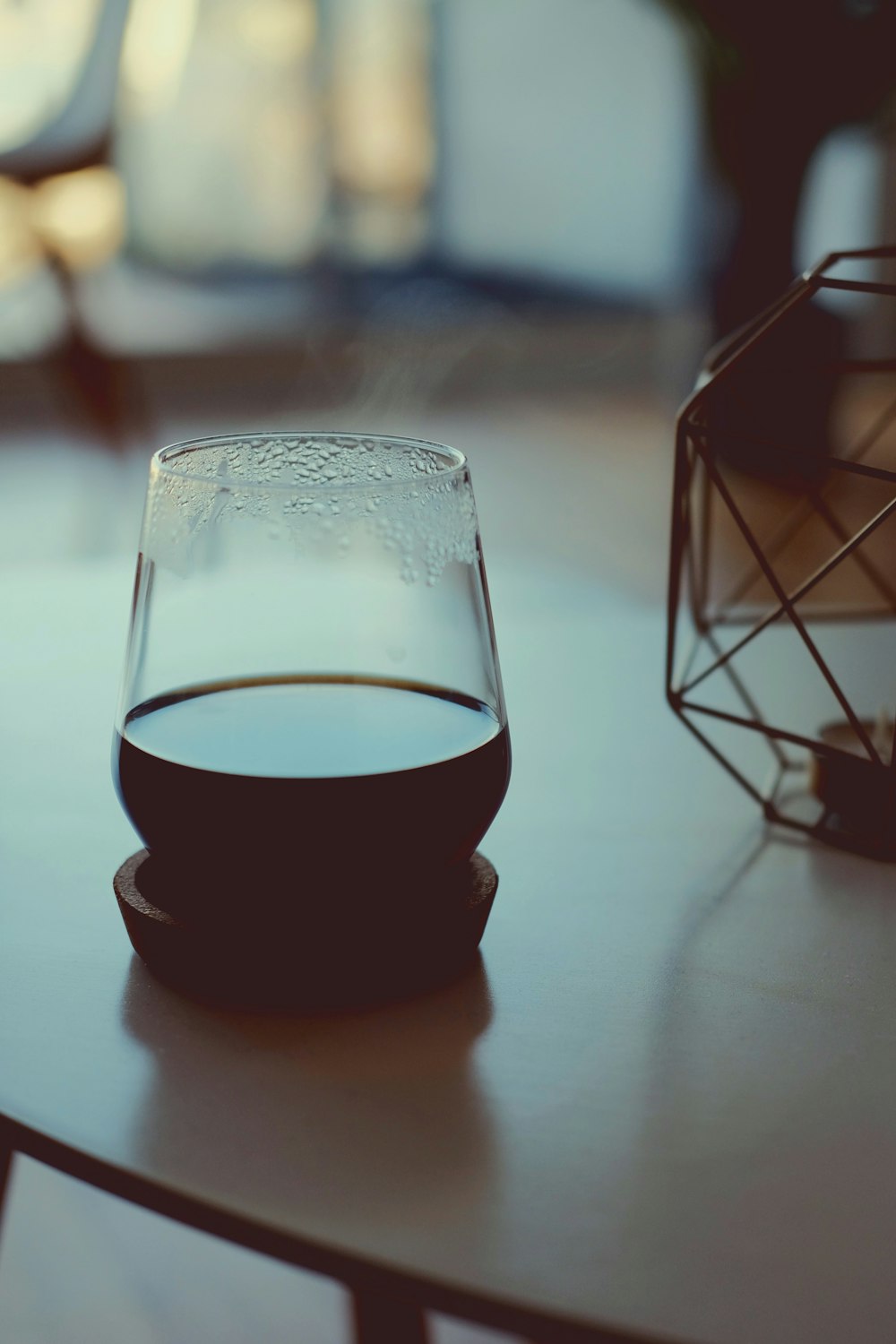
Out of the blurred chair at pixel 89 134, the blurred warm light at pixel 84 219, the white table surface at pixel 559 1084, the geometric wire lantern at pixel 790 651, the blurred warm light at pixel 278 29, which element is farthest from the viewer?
the blurred warm light at pixel 278 29

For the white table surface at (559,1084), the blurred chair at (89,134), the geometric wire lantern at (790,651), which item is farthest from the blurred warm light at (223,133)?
the white table surface at (559,1084)

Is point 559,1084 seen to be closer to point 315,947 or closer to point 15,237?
point 315,947

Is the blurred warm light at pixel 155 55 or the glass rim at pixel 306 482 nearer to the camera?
the glass rim at pixel 306 482

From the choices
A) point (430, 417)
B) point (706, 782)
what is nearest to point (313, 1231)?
point (706, 782)

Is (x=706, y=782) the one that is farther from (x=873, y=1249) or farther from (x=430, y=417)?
(x=430, y=417)

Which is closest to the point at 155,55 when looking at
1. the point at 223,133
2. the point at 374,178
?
the point at 223,133

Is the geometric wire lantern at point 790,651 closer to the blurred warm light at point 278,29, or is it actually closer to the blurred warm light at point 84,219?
the blurred warm light at point 84,219
